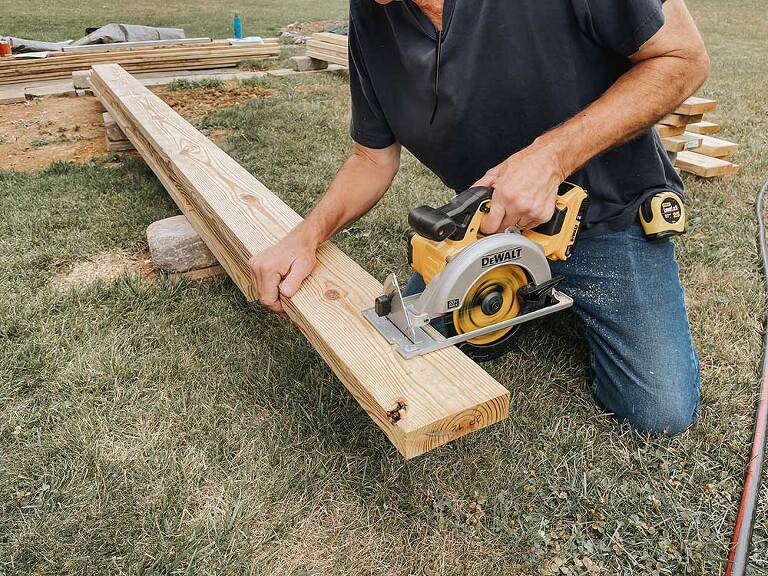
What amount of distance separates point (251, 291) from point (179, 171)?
1040mm

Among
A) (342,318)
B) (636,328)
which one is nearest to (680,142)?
(636,328)

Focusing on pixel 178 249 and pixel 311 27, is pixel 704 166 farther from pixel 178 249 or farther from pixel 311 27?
pixel 311 27

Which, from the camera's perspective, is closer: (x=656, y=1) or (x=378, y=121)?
(x=656, y=1)

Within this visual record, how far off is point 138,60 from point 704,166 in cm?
707

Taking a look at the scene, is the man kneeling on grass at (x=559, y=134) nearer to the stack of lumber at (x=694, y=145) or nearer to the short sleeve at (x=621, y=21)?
the short sleeve at (x=621, y=21)

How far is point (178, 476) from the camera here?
2039 mm

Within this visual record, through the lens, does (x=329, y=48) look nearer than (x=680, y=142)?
No

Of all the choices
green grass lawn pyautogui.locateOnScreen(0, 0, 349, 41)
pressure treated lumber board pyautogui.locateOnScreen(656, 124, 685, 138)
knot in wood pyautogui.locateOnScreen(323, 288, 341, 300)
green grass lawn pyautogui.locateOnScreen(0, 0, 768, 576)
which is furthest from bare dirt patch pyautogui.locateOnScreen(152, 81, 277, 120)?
green grass lawn pyautogui.locateOnScreen(0, 0, 349, 41)

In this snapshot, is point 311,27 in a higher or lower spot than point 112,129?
lower

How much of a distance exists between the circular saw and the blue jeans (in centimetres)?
49

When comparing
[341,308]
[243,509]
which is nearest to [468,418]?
[341,308]

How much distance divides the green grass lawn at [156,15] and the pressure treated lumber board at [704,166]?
→ 11288mm

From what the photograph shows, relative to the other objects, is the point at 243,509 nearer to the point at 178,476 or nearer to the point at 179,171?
the point at 178,476

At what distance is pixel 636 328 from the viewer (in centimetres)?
230
